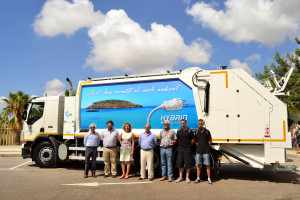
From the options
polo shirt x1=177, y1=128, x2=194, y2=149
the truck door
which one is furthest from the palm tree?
polo shirt x1=177, y1=128, x2=194, y2=149

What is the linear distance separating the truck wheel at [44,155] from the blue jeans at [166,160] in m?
4.46

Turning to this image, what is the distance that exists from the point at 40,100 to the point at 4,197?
5.13m

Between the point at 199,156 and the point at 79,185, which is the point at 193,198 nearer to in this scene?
the point at 199,156

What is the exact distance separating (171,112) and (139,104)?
111 cm

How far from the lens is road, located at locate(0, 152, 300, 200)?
5.96 metres

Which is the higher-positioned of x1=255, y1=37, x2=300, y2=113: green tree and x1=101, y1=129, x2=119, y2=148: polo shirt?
x1=255, y1=37, x2=300, y2=113: green tree

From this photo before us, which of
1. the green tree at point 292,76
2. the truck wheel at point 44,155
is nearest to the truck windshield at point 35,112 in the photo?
the truck wheel at point 44,155

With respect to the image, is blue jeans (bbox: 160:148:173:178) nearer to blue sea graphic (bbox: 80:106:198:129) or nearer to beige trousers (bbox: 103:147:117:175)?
blue sea graphic (bbox: 80:106:198:129)

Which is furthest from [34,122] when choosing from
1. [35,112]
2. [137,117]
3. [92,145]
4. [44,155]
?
[137,117]

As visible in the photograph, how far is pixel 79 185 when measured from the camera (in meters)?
6.97

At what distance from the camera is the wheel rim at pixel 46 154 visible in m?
9.77

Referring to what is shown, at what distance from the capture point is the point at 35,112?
410 inches

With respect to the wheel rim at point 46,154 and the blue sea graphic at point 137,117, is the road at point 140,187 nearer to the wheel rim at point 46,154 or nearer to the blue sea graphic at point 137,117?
the wheel rim at point 46,154

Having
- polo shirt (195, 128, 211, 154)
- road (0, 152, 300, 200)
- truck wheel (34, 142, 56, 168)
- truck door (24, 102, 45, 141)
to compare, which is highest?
truck door (24, 102, 45, 141)
